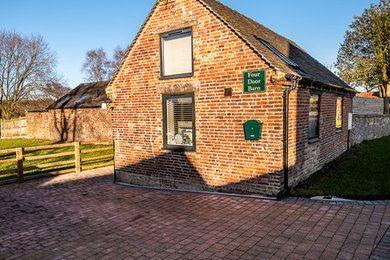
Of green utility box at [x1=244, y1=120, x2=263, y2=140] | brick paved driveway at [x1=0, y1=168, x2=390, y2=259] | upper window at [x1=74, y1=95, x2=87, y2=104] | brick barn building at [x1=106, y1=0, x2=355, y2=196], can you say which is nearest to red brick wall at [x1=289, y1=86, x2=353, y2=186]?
brick barn building at [x1=106, y1=0, x2=355, y2=196]

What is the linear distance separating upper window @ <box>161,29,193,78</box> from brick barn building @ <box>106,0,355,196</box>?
0.10 feet

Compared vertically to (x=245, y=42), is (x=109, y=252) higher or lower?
lower

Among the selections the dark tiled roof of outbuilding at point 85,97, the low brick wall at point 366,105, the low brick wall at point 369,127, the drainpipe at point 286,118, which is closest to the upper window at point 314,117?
the drainpipe at point 286,118

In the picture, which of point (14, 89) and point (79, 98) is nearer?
point (79, 98)

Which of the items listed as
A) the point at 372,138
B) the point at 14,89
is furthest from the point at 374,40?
the point at 14,89

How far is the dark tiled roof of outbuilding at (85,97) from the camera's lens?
24562 millimetres

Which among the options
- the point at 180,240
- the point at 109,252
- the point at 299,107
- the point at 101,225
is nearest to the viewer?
the point at 109,252

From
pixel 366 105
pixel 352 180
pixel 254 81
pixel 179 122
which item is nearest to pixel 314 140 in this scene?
pixel 352 180

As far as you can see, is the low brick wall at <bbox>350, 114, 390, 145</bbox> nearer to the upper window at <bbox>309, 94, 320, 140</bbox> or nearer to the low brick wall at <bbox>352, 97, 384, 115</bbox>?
the low brick wall at <bbox>352, 97, 384, 115</bbox>

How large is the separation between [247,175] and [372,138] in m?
16.0

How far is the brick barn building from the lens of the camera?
23.4ft

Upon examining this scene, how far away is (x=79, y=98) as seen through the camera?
26.7m

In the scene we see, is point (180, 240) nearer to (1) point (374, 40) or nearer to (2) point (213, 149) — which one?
(2) point (213, 149)

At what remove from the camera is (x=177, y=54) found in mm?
8672
